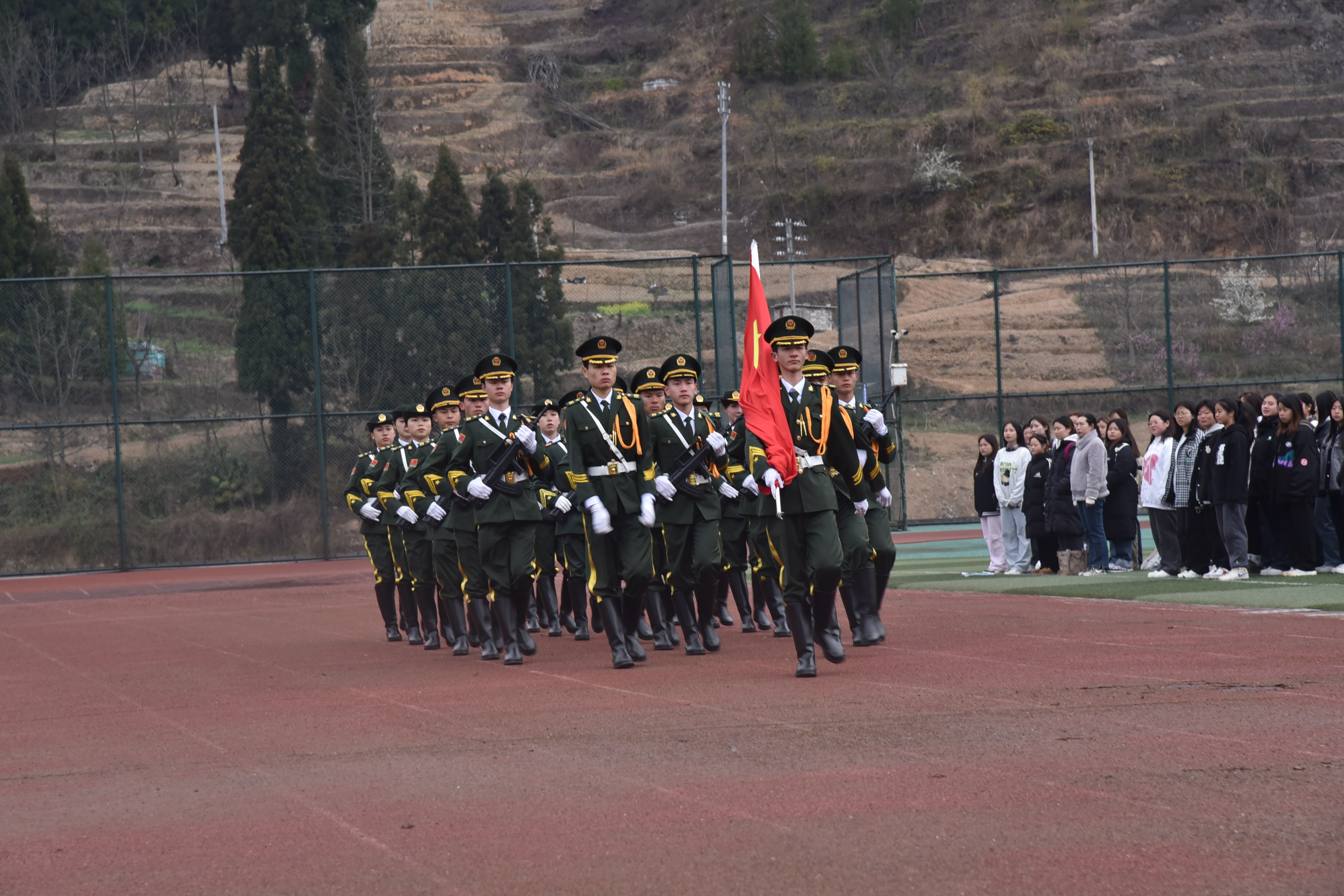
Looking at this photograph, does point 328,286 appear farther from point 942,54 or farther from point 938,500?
point 942,54

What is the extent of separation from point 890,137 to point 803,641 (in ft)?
188

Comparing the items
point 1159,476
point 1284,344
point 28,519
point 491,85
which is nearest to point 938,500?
point 1284,344

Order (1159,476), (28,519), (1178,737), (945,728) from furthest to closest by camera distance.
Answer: (28,519), (1159,476), (945,728), (1178,737)

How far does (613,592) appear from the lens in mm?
9688

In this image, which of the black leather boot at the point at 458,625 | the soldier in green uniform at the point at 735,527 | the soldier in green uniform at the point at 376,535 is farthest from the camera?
the soldier in green uniform at the point at 376,535

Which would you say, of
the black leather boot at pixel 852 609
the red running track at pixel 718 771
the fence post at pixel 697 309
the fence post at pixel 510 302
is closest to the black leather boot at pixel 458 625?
the red running track at pixel 718 771

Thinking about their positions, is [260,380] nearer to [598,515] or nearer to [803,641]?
[598,515]

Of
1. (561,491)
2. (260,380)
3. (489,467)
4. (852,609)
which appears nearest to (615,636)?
(561,491)

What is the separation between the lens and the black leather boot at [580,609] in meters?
12.1

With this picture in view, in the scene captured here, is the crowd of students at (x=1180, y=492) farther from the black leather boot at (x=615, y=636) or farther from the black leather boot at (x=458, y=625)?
the black leather boot at (x=458, y=625)

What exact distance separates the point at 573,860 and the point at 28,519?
20435mm

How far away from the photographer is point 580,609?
12.1 metres

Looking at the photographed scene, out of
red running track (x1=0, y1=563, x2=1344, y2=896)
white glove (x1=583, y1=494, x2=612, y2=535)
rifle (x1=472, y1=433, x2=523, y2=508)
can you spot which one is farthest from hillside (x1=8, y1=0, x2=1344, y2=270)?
red running track (x1=0, y1=563, x2=1344, y2=896)

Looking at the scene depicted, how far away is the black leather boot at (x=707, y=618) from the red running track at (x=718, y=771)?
0.76 feet
